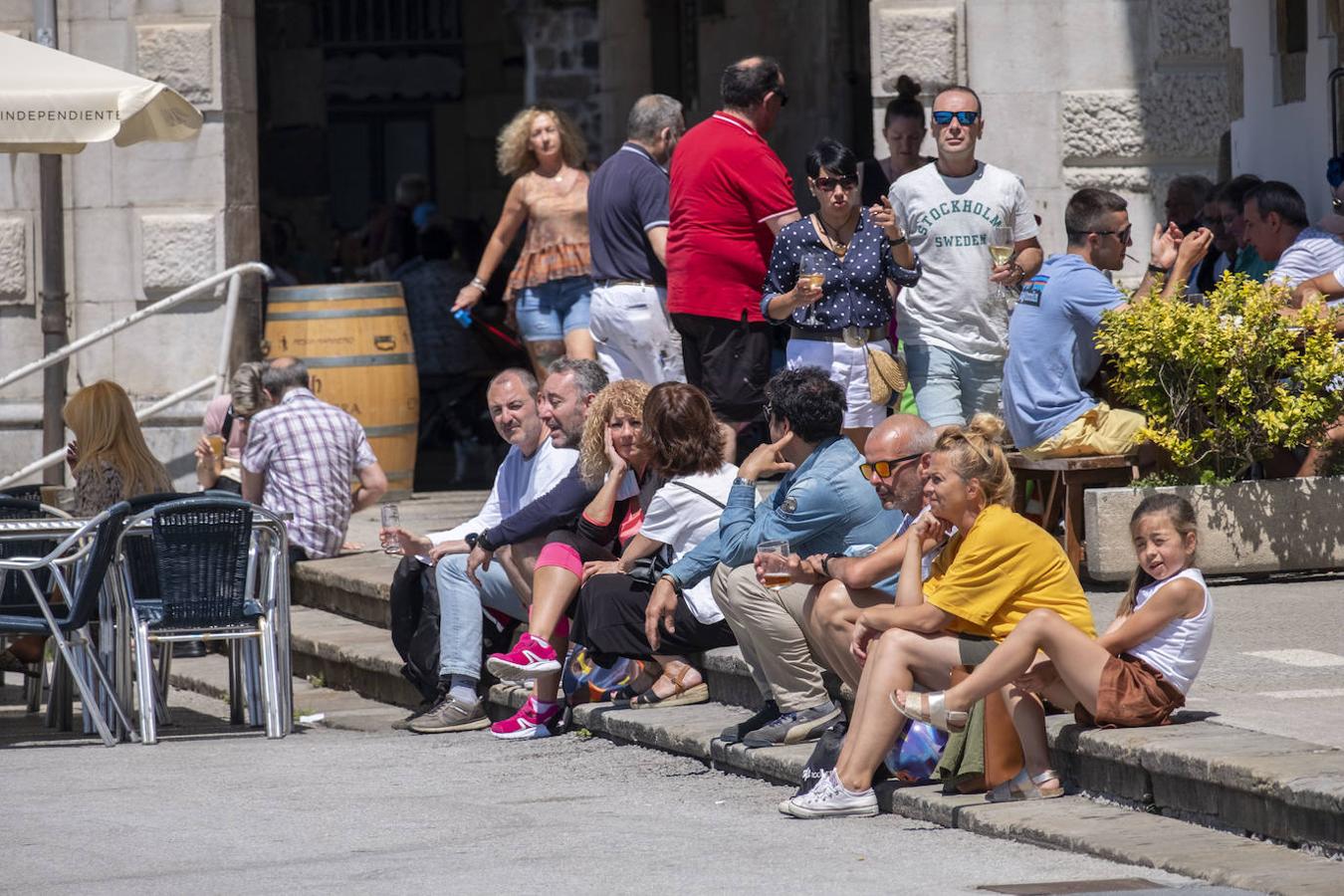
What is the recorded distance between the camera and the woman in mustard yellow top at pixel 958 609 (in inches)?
238

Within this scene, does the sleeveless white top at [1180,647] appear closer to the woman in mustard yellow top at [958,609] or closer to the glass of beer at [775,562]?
the woman in mustard yellow top at [958,609]

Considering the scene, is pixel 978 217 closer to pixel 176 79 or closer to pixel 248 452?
pixel 248 452

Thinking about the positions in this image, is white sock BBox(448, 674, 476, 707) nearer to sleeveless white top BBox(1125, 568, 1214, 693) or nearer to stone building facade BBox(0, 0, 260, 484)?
sleeveless white top BBox(1125, 568, 1214, 693)

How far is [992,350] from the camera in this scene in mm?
8695

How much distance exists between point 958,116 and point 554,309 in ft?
9.01

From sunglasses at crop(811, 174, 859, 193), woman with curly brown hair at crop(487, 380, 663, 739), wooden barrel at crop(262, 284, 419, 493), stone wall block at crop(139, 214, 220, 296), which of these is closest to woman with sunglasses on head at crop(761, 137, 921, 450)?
sunglasses at crop(811, 174, 859, 193)

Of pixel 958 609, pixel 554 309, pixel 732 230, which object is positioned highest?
pixel 732 230

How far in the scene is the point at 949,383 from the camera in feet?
28.5

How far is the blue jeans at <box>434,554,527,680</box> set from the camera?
8.31 meters

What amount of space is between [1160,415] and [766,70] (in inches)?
79.9

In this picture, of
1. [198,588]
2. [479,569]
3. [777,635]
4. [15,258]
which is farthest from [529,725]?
[15,258]

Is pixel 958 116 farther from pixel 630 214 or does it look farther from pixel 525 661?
pixel 525 661

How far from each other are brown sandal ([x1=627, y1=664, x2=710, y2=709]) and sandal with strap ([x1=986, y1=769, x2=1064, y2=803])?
1.95 m

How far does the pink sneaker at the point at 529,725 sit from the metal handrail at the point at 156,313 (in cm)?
412
